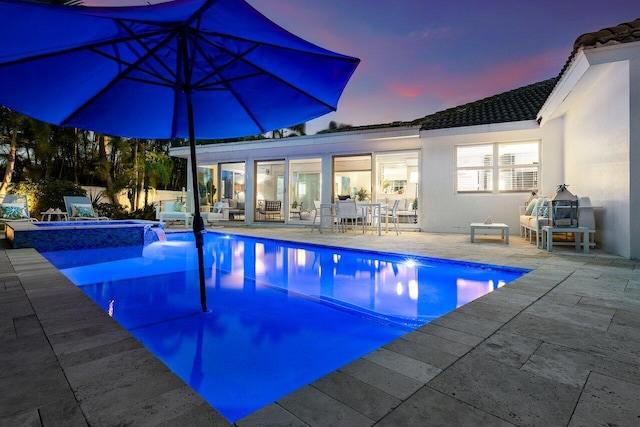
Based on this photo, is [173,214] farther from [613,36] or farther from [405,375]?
[613,36]

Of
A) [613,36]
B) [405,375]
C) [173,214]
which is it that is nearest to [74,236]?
[173,214]

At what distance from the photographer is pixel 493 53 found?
55.6 feet

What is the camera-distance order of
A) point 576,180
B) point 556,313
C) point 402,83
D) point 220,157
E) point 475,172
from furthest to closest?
1. point 402,83
2. point 220,157
3. point 475,172
4. point 576,180
5. point 556,313

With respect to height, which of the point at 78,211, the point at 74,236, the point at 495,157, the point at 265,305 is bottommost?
the point at 265,305

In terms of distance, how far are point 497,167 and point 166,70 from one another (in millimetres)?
8732

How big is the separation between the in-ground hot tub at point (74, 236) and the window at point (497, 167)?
8.38 m

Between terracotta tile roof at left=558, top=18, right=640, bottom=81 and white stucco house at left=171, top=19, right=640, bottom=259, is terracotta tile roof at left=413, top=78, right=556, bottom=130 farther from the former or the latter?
terracotta tile roof at left=558, top=18, right=640, bottom=81

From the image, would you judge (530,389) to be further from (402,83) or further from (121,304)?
(402,83)

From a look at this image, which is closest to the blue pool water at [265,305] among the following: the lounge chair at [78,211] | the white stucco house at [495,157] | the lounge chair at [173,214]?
the white stucco house at [495,157]

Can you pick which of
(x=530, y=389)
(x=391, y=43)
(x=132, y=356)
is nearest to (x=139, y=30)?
(x=132, y=356)

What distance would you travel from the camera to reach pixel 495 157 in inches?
360

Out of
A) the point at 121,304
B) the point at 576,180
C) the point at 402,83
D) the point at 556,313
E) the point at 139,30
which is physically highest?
the point at 402,83

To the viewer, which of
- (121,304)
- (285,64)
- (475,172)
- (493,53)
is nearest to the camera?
(285,64)

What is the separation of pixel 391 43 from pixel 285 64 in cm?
1638
